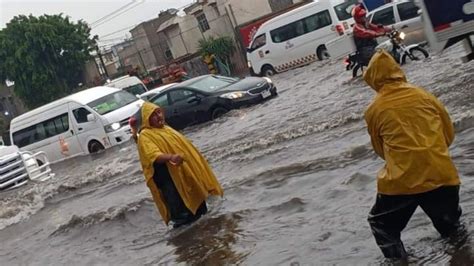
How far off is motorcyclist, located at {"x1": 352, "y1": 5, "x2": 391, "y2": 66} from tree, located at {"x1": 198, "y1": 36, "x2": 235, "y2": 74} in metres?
23.0

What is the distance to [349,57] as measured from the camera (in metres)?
16.8

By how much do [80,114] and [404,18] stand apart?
9.94m

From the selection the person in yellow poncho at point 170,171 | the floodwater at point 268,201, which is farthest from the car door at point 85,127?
the person in yellow poncho at point 170,171

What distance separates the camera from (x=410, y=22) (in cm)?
1917

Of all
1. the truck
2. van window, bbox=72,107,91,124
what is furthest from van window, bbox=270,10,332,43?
the truck

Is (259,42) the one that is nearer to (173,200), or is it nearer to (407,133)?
(173,200)

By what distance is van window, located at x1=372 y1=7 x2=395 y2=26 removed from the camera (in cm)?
2017

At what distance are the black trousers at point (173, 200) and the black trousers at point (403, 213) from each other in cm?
329

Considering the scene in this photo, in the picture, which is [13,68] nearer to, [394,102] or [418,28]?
[418,28]

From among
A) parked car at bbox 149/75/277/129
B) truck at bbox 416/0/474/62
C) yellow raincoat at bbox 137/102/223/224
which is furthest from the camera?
parked car at bbox 149/75/277/129

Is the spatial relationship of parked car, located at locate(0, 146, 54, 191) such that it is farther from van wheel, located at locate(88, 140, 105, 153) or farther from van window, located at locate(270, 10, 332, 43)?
van window, located at locate(270, 10, 332, 43)

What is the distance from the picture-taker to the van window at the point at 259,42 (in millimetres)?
27141

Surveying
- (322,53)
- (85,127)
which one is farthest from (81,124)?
(322,53)

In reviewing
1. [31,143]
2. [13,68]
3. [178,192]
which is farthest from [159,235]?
[13,68]
